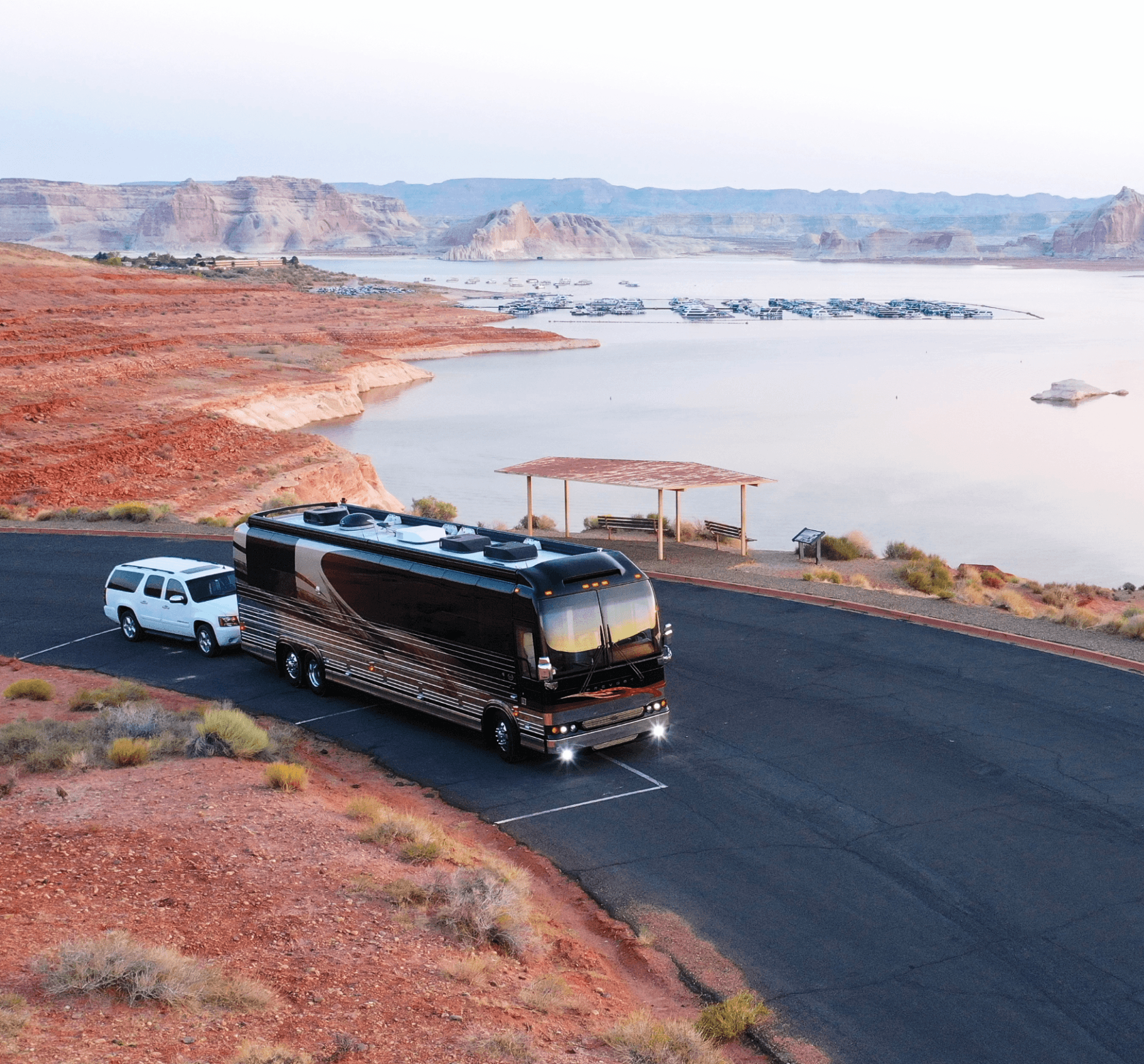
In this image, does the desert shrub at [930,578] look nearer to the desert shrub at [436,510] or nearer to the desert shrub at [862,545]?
the desert shrub at [862,545]

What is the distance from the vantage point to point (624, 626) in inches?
591

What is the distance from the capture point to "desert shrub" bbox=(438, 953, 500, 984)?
934 cm

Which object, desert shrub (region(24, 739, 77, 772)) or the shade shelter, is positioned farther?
the shade shelter

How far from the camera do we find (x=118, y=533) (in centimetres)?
3172

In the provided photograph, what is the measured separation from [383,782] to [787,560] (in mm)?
20735

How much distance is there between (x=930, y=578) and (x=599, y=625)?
59.8 feet

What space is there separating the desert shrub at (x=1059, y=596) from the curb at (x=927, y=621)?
810 cm

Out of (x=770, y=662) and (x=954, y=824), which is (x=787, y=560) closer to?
(x=770, y=662)

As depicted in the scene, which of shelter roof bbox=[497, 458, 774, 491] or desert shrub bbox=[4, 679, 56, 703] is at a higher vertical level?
shelter roof bbox=[497, 458, 774, 491]

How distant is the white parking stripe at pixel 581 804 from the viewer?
44.9 feet

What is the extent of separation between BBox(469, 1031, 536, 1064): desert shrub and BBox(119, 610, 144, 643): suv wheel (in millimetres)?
14928

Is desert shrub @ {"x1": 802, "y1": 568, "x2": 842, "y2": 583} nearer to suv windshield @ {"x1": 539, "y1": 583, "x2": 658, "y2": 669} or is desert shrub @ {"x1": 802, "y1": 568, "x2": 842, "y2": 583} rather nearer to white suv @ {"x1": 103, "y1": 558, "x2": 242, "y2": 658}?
white suv @ {"x1": 103, "y1": 558, "x2": 242, "y2": 658}

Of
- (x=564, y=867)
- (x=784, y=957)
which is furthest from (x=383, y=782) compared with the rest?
(x=784, y=957)

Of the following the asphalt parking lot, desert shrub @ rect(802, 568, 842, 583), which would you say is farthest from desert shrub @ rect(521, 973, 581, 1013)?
desert shrub @ rect(802, 568, 842, 583)
